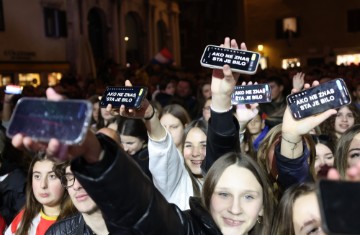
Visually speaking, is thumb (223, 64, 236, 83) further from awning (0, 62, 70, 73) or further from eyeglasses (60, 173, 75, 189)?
awning (0, 62, 70, 73)

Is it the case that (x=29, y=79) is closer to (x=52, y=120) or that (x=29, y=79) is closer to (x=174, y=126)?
(x=174, y=126)

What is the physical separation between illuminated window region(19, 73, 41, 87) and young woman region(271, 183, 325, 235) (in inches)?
555

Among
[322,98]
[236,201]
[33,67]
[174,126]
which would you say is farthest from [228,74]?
[33,67]

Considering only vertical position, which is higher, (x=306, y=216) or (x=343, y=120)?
(x=343, y=120)

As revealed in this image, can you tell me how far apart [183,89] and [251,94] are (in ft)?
19.3

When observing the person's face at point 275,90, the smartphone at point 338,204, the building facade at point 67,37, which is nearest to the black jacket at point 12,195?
the smartphone at point 338,204

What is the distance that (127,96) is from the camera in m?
2.98

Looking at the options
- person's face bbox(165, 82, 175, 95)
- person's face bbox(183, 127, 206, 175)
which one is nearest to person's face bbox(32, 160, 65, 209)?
person's face bbox(183, 127, 206, 175)

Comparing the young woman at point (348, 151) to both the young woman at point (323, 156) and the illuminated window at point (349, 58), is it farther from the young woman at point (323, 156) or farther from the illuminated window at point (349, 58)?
the illuminated window at point (349, 58)

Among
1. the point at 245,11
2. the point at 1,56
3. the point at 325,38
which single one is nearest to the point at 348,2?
the point at 325,38

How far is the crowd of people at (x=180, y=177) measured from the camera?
1514 mm

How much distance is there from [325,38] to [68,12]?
19056 mm

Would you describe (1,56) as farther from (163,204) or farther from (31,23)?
(163,204)

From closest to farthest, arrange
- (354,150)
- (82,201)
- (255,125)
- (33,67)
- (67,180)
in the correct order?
1. (82,201)
2. (67,180)
3. (354,150)
4. (255,125)
5. (33,67)
